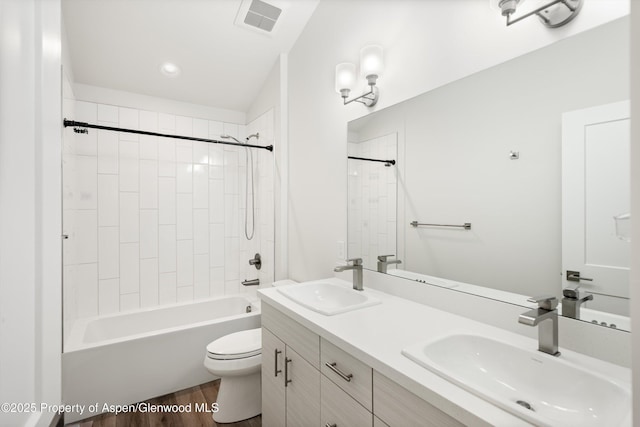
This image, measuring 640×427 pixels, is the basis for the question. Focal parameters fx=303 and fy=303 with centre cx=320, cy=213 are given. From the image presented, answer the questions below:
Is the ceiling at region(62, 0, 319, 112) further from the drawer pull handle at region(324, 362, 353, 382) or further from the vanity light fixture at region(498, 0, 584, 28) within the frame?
the drawer pull handle at region(324, 362, 353, 382)

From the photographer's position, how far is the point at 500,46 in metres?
1.17

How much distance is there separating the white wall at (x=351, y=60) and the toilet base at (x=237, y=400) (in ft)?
2.68

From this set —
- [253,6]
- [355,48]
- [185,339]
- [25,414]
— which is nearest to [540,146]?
[355,48]

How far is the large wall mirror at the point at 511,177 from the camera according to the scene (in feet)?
3.05

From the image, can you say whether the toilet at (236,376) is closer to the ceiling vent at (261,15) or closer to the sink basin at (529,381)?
the sink basin at (529,381)

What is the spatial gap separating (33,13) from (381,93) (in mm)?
1493

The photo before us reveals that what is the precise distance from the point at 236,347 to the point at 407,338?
1.31 meters

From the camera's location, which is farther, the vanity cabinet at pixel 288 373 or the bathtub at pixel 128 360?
the bathtub at pixel 128 360

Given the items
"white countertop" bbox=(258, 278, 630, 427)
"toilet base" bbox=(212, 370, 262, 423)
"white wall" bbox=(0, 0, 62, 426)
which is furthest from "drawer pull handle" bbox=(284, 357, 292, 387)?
"white wall" bbox=(0, 0, 62, 426)

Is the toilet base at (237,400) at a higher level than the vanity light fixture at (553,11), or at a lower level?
lower

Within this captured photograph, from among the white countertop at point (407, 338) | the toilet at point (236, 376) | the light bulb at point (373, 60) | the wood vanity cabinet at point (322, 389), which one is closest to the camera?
the white countertop at point (407, 338)

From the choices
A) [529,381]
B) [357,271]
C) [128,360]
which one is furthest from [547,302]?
[128,360]

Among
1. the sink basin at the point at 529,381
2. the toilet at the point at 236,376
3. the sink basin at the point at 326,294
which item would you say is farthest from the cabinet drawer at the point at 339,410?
the toilet at the point at 236,376

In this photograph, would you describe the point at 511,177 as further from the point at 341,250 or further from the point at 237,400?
the point at 237,400
